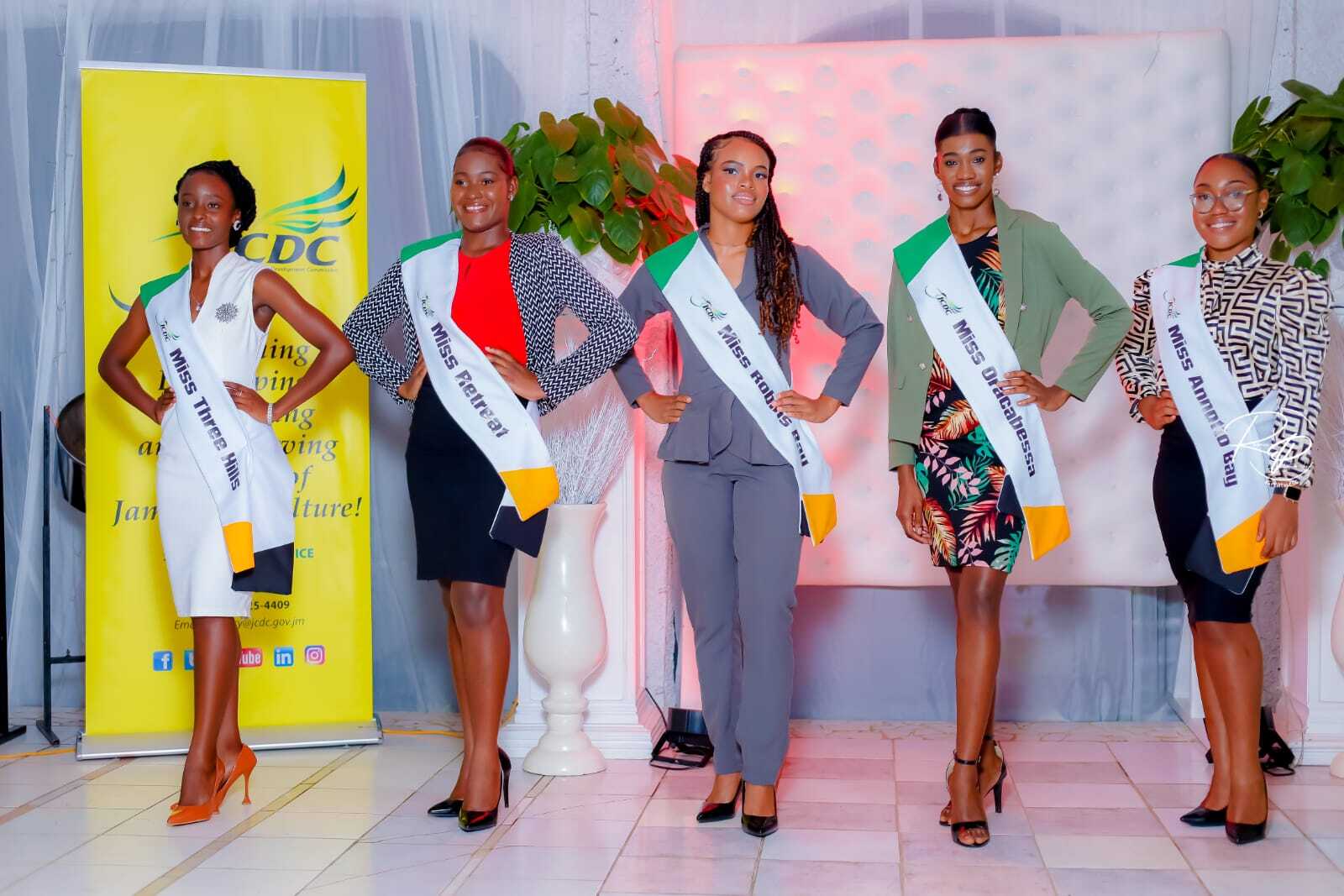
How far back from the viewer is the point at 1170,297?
283cm

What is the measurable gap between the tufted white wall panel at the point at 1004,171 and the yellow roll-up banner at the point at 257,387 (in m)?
1.02

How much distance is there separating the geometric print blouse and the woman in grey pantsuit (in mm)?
675

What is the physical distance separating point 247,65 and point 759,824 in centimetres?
268

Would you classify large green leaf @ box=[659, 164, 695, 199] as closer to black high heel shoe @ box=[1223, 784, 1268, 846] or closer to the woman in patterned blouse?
the woman in patterned blouse

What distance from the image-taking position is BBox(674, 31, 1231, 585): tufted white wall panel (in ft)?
12.6

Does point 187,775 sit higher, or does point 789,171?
point 789,171

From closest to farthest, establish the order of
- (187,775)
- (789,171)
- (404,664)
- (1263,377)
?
(1263,377) < (187,775) < (789,171) < (404,664)

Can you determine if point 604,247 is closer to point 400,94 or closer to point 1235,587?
point 400,94

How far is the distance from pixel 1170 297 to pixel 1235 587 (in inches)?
23.1

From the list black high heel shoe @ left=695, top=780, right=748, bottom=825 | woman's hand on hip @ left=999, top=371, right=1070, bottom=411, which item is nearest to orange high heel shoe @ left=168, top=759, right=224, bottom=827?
black high heel shoe @ left=695, top=780, right=748, bottom=825

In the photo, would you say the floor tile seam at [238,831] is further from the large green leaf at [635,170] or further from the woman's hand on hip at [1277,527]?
the woman's hand on hip at [1277,527]

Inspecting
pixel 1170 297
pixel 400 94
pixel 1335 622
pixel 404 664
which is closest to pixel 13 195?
pixel 400 94

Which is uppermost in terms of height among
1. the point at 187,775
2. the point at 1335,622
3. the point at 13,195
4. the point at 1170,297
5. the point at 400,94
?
the point at 400,94

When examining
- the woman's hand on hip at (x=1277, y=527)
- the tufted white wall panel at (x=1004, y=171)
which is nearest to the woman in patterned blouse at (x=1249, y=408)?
the woman's hand on hip at (x=1277, y=527)
